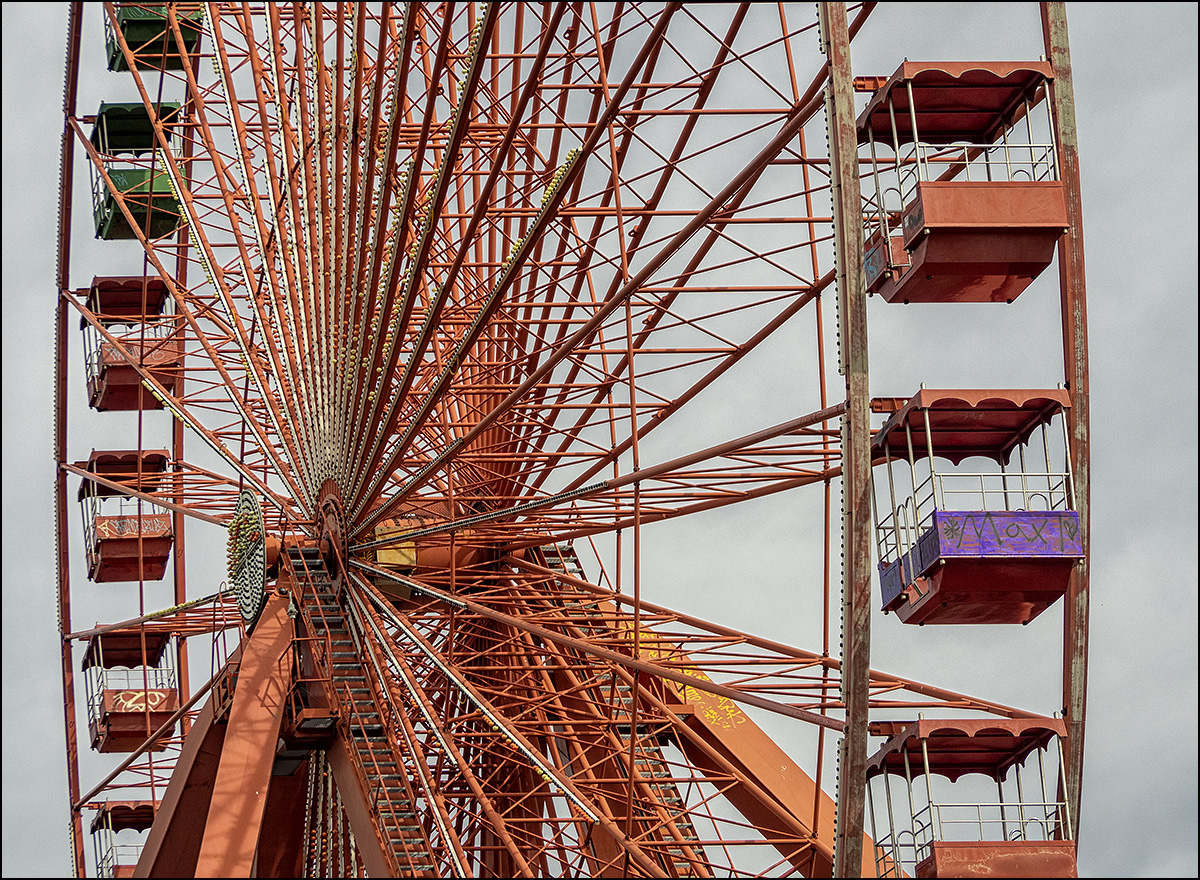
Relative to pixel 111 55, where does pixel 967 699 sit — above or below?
below

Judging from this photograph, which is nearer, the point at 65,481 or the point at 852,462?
the point at 852,462

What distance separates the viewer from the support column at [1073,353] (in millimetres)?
16578

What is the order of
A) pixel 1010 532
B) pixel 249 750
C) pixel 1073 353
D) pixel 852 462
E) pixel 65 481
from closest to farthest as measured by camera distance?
1. pixel 852 462
2. pixel 1010 532
3. pixel 1073 353
4. pixel 249 750
5. pixel 65 481

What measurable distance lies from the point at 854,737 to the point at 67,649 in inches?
653

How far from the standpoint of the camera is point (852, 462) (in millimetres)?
15680

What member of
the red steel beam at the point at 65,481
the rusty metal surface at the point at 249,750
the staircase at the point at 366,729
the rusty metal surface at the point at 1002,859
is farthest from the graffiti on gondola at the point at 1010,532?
the red steel beam at the point at 65,481

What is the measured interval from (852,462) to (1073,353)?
2.31 meters

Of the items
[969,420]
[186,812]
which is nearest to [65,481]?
[186,812]

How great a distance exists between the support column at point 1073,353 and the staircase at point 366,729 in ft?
19.7

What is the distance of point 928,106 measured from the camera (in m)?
16.9

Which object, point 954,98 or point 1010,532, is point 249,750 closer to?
point 1010,532

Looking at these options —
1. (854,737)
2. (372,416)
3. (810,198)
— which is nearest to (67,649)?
(372,416)

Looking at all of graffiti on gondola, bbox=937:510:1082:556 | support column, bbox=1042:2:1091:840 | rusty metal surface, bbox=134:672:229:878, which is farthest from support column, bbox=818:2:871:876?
rusty metal surface, bbox=134:672:229:878

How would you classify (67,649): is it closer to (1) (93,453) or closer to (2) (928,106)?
(1) (93,453)
